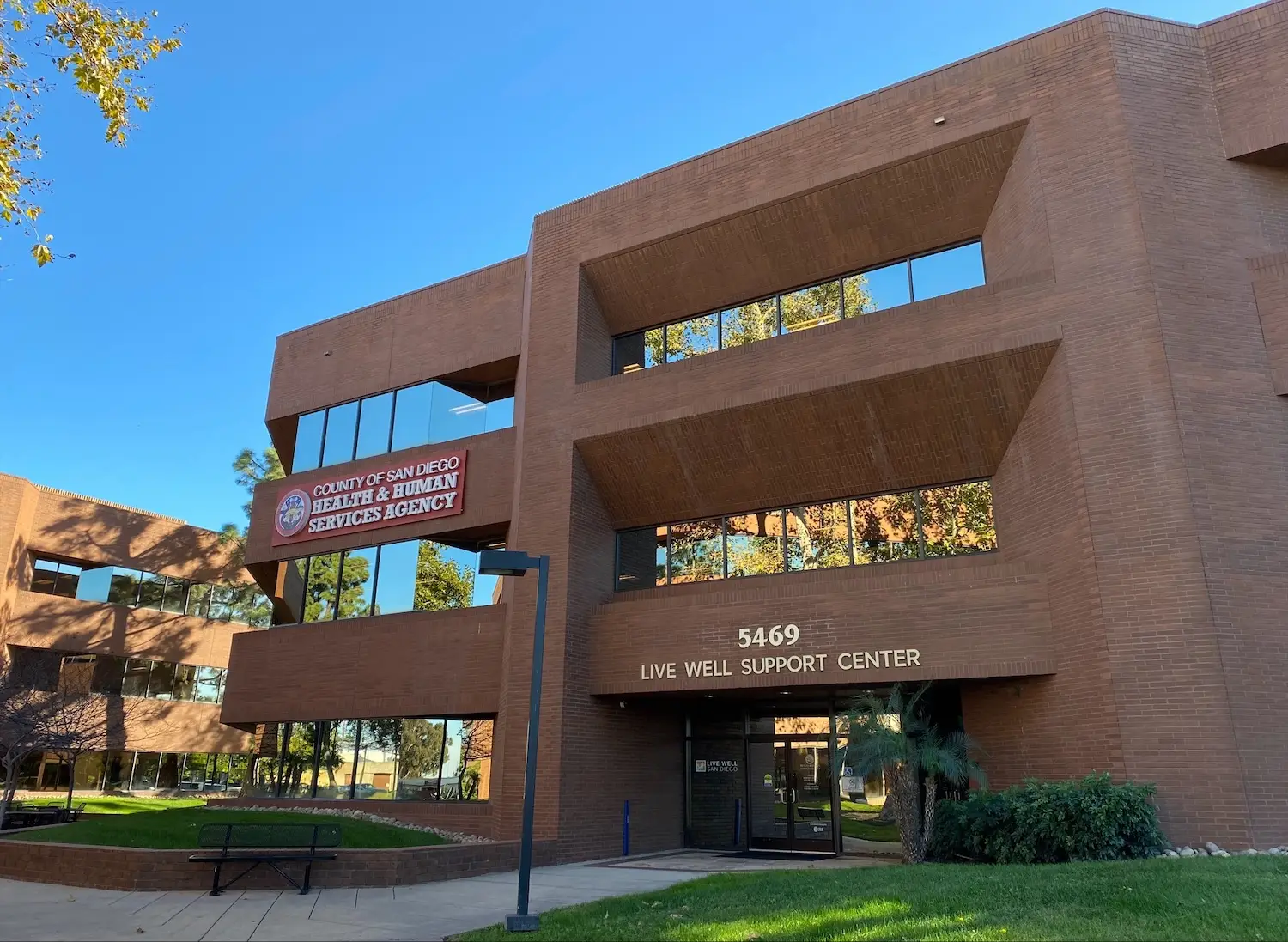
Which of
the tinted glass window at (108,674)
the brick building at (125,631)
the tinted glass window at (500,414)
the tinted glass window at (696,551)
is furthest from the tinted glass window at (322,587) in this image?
the tinted glass window at (108,674)

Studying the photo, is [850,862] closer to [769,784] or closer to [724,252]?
[769,784]

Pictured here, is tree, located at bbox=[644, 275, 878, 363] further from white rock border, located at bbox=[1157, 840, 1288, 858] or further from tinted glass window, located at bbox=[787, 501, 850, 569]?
white rock border, located at bbox=[1157, 840, 1288, 858]

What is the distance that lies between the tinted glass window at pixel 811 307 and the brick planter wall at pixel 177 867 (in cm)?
1163

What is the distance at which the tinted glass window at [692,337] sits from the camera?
2069cm

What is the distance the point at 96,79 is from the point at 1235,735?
16.0 m

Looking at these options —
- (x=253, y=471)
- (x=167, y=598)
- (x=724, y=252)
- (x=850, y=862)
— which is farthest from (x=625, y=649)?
(x=253, y=471)

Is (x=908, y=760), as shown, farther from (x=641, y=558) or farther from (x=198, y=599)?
(x=198, y=599)

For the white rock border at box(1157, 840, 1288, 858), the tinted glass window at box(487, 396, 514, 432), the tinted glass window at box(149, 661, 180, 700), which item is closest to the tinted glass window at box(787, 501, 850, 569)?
the white rock border at box(1157, 840, 1288, 858)

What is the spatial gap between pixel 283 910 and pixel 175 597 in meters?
28.5

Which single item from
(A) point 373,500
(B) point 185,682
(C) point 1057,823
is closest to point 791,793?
(C) point 1057,823

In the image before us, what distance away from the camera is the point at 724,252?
19672 millimetres

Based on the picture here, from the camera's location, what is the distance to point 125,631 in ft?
111

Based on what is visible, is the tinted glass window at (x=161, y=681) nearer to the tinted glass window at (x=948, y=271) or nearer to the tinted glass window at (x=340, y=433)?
the tinted glass window at (x=340, y=433)

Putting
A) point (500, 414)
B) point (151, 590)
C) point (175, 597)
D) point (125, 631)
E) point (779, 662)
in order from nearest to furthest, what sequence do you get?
point (779, 662) < point (500, 414) < point (125, 631) < point (151, 590) < point (175, 597)
